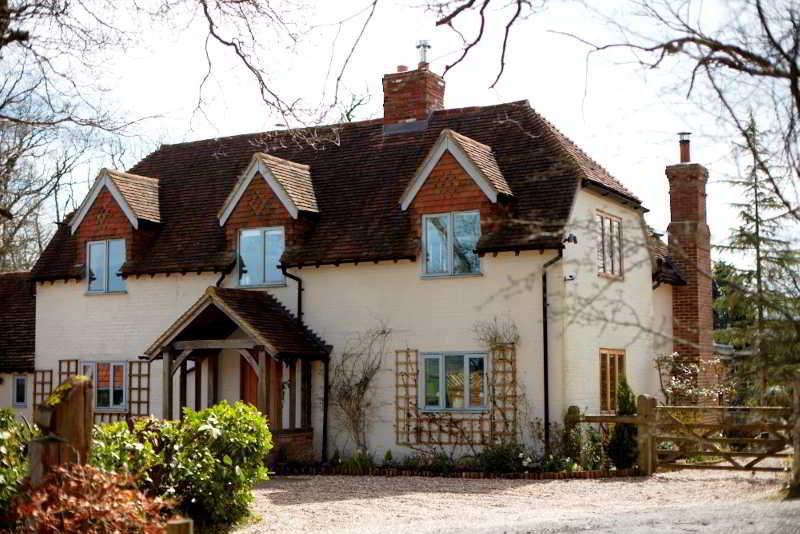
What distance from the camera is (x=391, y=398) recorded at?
23547mm

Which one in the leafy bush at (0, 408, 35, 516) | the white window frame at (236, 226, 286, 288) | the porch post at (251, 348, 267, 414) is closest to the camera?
the leafy bush at (0, 408, 35, 516)

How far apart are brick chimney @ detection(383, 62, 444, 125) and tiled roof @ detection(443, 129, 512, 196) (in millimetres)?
2835

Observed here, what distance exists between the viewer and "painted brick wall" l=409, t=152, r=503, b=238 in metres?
22.7

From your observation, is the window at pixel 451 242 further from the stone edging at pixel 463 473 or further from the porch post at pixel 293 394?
the stone edging at pixel 463 473

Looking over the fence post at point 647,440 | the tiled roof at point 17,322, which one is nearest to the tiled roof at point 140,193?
the tiled roof at point 17,322

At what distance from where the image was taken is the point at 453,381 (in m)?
23.0

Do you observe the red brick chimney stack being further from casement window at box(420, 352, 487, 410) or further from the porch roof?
casement window at box(420, 352, 487, 410)

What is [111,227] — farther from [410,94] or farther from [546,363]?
[546,363]

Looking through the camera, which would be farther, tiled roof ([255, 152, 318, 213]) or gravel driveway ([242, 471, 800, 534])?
tiled roof ([255, 152, 318, 213])

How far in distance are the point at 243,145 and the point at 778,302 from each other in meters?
24.9

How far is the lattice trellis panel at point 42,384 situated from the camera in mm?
28203

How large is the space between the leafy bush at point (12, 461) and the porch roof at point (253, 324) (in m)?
10.7

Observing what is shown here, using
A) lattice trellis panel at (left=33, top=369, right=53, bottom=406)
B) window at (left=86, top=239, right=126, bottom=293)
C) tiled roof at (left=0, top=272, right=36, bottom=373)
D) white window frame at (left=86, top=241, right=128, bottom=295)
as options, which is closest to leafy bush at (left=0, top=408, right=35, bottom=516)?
white window frame at (left=86, top=241, right=128, bottom=295)

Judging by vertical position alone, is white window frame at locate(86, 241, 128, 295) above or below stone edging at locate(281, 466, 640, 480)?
above
